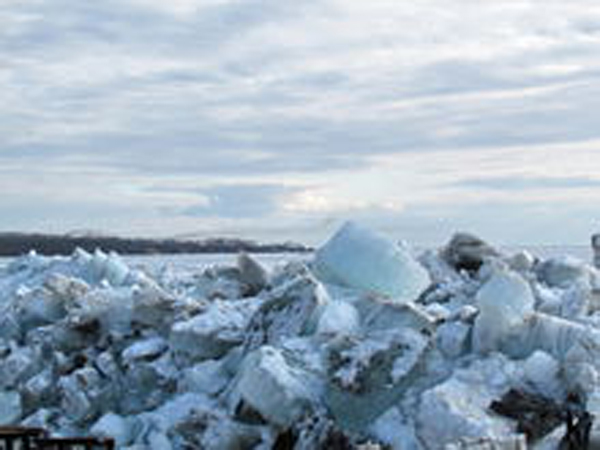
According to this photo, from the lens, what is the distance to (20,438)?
297 inches

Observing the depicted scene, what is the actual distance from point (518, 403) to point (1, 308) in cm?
679

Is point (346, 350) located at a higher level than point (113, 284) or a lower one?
higher

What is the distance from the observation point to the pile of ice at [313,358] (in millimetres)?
7199

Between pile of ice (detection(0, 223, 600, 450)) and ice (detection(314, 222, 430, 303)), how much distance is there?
0.04ft

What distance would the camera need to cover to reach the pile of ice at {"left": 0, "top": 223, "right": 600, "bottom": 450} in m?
7.20

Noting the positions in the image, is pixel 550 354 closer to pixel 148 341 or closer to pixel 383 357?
pixel 383 357

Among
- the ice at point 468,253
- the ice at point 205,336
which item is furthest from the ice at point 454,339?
the ice at point 468,253

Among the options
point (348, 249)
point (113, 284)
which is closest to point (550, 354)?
point (348, 249)

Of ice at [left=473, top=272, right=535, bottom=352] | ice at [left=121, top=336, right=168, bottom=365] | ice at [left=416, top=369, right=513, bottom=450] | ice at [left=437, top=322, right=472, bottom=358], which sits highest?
ice at [left=473, top=272, right=535, bottom=352]

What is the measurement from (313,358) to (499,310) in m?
1.27

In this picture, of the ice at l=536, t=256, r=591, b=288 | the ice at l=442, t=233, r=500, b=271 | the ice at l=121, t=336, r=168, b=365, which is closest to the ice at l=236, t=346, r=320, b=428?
the ice at l=121, t=336, r=168, b=365

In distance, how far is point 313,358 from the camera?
25.6ft

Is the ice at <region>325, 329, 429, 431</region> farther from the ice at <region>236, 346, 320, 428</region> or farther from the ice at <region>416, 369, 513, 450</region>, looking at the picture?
the ice at <region>416, 369, 513, 450</region>

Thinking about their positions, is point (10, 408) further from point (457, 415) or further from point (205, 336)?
point (457, 415)
